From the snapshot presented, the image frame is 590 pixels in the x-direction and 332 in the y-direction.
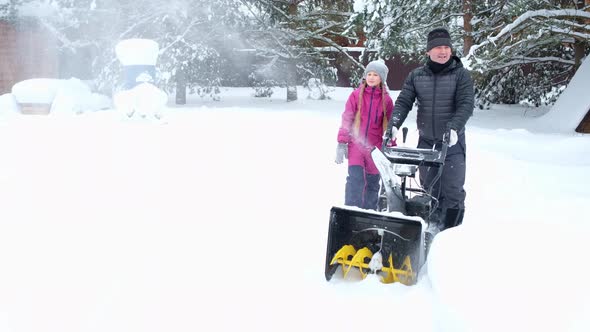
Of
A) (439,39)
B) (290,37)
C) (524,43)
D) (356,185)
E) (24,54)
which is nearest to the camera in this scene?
(439,39)

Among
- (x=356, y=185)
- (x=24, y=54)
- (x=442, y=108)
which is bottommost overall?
(x=356, y=185)

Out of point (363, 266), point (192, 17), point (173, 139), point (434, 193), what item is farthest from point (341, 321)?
point (192, 17)

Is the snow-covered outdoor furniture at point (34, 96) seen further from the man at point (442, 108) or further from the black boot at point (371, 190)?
the man at point (442, 108)

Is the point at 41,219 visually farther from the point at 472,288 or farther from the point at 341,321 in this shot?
the point at 472,288

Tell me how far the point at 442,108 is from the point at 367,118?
66 centimetres

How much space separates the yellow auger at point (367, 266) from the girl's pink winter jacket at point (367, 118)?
125 centimetres

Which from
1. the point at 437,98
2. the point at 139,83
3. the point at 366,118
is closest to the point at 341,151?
the point at 366,118

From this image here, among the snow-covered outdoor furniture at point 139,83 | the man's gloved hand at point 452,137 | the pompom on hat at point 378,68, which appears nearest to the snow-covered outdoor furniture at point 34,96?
the snow-covered outdoor furniture at point 139,83

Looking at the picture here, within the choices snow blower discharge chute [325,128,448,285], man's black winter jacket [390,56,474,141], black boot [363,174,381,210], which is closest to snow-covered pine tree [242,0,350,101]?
black boot [363,174,381,210]

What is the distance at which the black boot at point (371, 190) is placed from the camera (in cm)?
501

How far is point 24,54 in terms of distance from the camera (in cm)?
2022

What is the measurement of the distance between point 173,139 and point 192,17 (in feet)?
24.0

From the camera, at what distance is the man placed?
4.25 m

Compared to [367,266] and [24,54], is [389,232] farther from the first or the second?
[24,54]
